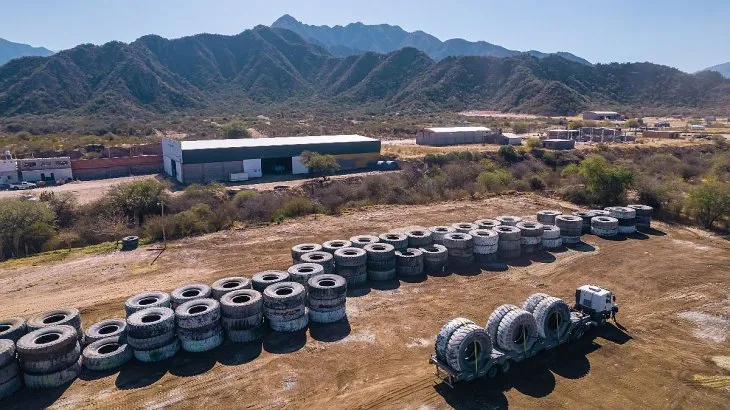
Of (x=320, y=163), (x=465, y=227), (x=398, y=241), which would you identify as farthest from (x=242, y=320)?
(x=320, y=163)

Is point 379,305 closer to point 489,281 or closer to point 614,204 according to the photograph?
point 489,281

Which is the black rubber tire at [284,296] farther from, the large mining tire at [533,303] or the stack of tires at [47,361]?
the large mining tire at [533,303]

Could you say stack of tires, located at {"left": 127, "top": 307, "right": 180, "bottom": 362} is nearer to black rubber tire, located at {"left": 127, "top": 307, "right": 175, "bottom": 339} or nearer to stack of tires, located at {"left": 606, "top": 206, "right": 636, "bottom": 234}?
black rubber tire, located at {"left": 127, "top": 307, "right": 175, "bottom": 339}

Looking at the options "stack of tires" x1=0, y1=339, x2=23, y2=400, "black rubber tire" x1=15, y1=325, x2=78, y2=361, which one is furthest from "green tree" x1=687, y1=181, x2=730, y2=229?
"stack of tires" x1=0, y1=339, x2=23, y2=400

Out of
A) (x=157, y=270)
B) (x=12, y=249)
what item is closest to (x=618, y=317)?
(x=157, y=270)

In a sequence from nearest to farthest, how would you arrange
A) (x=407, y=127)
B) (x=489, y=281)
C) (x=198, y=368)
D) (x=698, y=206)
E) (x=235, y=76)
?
1. (x=198, y=368)
2. (x=489, y=281)
3. (x=698, y=206)
4. (x=407, y=127)
5. (x=235, y=76)

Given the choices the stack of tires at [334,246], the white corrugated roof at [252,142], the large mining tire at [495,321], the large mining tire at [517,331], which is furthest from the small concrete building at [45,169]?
the large mining tire at [517,331]
